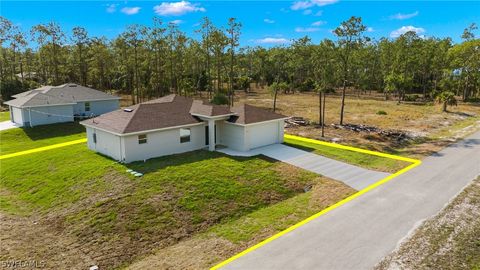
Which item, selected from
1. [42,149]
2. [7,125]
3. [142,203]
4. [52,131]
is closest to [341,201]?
[142,203]

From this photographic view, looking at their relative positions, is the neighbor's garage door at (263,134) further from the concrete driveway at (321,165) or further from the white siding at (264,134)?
the concrete driveway at (321,165)

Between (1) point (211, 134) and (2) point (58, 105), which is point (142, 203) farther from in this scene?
(2) point (58, 105)

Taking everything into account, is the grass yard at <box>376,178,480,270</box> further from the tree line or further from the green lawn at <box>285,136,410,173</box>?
the tree line

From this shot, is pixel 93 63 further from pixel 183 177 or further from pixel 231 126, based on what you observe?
pixel 183 177

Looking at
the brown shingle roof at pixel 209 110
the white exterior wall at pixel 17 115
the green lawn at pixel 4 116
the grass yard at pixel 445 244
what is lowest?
the grass yard at pixel 445 244

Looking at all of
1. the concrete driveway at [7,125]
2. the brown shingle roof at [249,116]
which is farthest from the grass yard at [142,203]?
the concrete driveway at [7,125]

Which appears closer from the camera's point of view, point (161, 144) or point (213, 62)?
point (161, 144)

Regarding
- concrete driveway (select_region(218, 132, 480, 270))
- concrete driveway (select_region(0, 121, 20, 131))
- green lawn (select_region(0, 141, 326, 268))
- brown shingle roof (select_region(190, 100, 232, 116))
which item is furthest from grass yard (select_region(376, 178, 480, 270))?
concrete driveway (select_region(0, 121, 20, 131))
